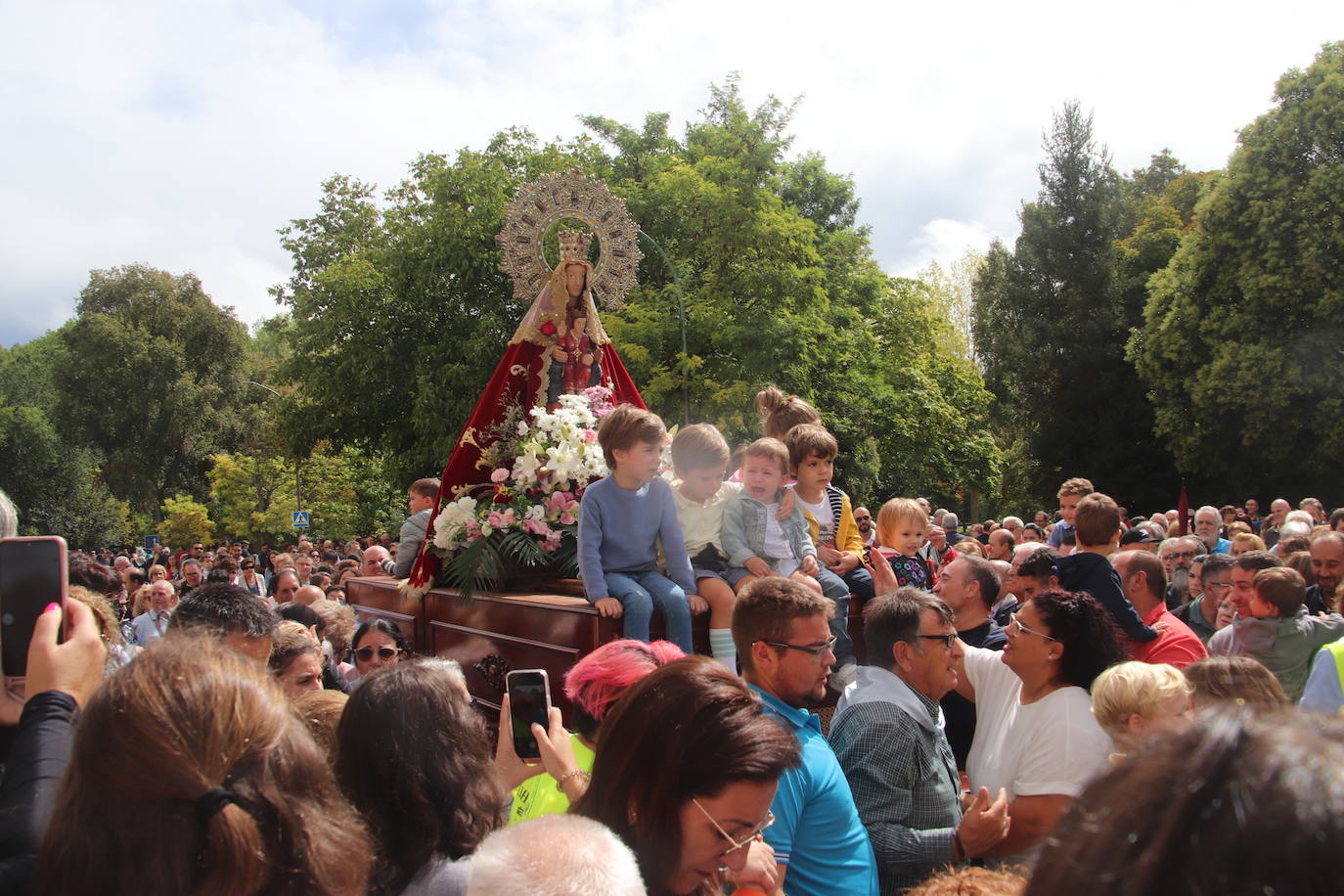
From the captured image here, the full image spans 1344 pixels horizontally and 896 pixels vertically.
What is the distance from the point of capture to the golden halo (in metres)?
7.36

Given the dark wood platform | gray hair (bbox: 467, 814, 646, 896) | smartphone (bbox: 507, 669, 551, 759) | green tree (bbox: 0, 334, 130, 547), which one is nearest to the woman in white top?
smartphone (bbox: 507, 669, 551, 759)

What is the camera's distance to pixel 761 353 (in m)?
20.0

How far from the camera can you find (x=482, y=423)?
700 centimetres

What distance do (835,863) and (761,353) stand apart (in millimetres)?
17476

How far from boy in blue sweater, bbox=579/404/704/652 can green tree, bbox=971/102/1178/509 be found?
29.6m

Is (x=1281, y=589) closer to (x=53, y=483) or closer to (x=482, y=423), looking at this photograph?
(x=482, y=423)

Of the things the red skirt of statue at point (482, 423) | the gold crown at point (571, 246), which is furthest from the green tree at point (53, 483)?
the gold crown at point (571, 246)

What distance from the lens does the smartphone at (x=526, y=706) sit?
2.98 meters

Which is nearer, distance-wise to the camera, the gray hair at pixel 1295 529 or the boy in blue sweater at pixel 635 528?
the boy in blue sweater at pixel 635 528

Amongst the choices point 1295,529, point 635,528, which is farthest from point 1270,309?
point 635,528

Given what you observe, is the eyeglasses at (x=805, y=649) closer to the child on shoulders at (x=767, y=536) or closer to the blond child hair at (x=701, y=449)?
the child on shoulders at (x=767, y=536)

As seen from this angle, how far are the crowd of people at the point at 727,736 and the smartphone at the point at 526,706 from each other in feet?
0.17

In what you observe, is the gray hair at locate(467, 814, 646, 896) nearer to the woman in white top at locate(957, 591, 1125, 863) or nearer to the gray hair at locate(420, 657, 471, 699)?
the gray hair at locate(420, 657, 471, 699)

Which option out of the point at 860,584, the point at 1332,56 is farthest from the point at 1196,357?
the point at 860,584
